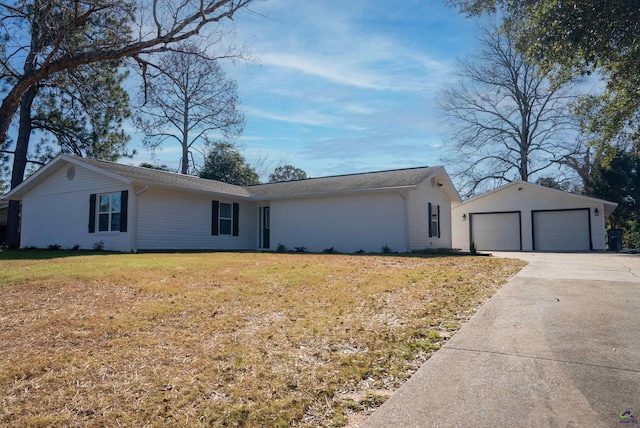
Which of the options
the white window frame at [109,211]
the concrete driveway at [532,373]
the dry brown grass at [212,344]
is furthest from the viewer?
the white window frame at [109,211]

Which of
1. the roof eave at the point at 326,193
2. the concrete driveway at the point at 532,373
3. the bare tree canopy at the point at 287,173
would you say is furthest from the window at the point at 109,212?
the bare tree canopy at the point at 287,173

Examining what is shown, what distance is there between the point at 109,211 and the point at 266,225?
7170 millimetres

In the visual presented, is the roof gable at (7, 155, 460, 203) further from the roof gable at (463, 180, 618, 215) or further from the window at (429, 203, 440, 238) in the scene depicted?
the roof gable at (463, 180, 618, 215)

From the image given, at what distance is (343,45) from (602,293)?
334 inches

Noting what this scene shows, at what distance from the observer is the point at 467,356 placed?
13.4ft

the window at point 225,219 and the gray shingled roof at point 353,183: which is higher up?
the gray shingled roof at point 353,183

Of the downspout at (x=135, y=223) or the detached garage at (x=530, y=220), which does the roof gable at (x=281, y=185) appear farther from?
the detached garage at (x=530, y=220)

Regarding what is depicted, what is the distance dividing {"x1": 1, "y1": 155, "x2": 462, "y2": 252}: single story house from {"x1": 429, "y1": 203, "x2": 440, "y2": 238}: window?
0.15ft

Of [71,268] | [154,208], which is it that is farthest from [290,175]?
[71,268]

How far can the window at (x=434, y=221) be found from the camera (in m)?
18.8

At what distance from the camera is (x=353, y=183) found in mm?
18016

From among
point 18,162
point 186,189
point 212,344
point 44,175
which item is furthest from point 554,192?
point 18,162

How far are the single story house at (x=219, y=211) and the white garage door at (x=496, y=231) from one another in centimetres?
508

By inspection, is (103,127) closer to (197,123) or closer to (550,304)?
(197,123)
